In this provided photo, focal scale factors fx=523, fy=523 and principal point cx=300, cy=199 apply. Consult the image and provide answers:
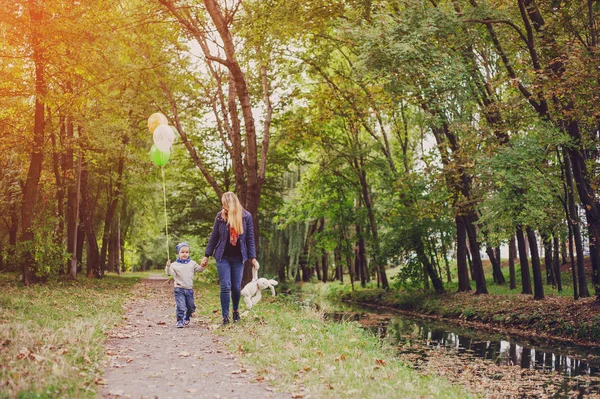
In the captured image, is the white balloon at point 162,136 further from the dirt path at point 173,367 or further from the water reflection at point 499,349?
the water reflection at point 499,349

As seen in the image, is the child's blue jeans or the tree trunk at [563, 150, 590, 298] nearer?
the child's blue jeans

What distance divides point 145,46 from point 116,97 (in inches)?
Result: 118

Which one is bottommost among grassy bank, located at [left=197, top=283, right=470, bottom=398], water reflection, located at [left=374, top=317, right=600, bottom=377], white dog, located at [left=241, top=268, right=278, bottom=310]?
water reflection, located at [left=374, top=317, right=600, bottom=377]

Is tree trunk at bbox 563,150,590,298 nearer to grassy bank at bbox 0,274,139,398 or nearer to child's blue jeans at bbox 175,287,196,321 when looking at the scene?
child's blue jeans at bbox 175,287,196,321

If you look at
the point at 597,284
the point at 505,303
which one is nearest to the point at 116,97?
the point at 505,303

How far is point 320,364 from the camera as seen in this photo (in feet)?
21.1

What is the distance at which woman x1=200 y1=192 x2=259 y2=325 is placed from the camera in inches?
345

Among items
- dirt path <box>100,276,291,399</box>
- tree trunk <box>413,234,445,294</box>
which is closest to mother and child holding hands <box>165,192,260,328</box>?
dirt path <box>100,276,291,399</box>

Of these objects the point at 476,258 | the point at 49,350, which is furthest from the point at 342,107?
the point at 49,350

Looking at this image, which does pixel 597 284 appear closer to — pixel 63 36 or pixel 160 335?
pixel 160 335

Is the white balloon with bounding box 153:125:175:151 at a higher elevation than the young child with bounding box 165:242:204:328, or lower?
higher

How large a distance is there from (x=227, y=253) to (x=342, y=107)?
11634mm

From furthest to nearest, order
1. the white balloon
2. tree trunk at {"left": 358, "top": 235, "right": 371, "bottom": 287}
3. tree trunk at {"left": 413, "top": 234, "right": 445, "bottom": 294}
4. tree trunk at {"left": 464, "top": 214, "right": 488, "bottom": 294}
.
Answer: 1. tree trunk at {"left": 358, "top": 235, "right": 371, "bottom": 287}
2. tree trunk at {"left": 413, "top": 234, "right": 445, "bottom": 294}
3. tree trunk at {"left": 464, "top": 214, "right": 488, "bottom": 294}
4. the white balloon

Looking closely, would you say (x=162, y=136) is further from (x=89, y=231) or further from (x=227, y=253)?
(x=89, y=231)
